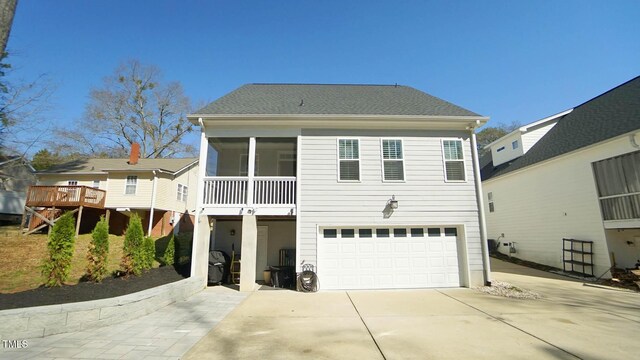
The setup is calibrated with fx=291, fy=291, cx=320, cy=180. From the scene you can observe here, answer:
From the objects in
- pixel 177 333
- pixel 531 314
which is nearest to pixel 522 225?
pixel 531 314

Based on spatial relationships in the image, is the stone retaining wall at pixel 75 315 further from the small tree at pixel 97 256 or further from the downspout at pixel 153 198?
the downspout at pixel 153 198

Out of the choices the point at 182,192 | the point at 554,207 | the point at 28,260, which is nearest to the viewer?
the point at 28,260

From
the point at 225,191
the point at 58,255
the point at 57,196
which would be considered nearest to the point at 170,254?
the point at 225,191

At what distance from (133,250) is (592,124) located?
707 inches

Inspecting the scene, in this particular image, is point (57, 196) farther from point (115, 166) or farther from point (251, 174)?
point (251, 174)

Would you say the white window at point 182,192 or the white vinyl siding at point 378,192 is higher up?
the white window at point 182,192

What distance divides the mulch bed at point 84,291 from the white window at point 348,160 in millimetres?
6121

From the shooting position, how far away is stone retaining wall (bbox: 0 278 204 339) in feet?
14.6

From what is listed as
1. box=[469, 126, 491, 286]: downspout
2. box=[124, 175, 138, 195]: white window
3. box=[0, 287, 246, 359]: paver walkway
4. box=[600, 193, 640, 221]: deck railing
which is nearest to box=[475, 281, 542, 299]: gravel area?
box=[469, 126, 491, 286]: downspout

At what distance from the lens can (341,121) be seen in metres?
9.86

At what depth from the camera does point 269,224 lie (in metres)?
11.1

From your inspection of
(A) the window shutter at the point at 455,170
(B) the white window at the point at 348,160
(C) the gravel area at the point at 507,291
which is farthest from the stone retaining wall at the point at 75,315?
(A) the window shutter at the point at 455,170

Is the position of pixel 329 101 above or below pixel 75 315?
above

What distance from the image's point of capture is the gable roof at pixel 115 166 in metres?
18.4
